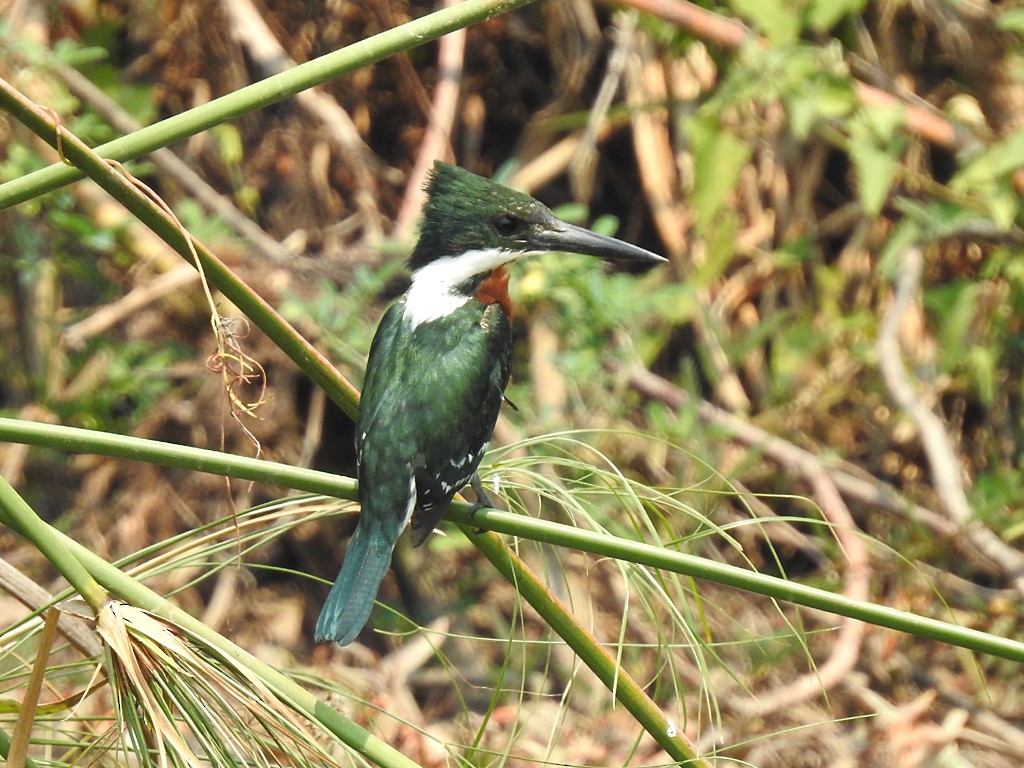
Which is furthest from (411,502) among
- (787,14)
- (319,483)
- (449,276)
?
(787,14)

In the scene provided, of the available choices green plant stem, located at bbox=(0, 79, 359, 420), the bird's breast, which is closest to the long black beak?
the bird's breast

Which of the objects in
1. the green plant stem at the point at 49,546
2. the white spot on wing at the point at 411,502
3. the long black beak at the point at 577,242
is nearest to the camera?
the green plant stem at the point at 49,546

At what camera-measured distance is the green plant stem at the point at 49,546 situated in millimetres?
1169

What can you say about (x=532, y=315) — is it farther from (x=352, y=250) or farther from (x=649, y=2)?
(x=649, y=2)

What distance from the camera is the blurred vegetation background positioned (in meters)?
3.41

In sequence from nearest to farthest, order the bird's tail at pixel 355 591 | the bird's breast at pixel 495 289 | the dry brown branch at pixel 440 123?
1. the bird's tail at pixel 355 591
2. the bird's breast at pixel 495 289
3. the dry brown branch at pixel 440 123

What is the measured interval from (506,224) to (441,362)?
274 mm

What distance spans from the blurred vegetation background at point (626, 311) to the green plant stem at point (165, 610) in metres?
1.93

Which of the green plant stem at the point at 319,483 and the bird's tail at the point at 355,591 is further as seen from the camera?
the bird's tail at the point at 355,591

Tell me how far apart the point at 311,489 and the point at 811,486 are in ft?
8.53

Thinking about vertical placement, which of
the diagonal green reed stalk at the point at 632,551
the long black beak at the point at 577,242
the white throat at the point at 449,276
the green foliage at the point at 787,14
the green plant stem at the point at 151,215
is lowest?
the white throat at the point at 449,276

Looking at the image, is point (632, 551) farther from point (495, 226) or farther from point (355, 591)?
point (495, 226)

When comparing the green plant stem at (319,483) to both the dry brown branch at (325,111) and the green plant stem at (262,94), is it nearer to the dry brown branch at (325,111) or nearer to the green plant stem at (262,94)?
the green plant stem at (262,94)

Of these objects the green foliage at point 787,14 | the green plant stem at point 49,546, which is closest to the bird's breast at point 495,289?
the green plant stem at point 49,546
